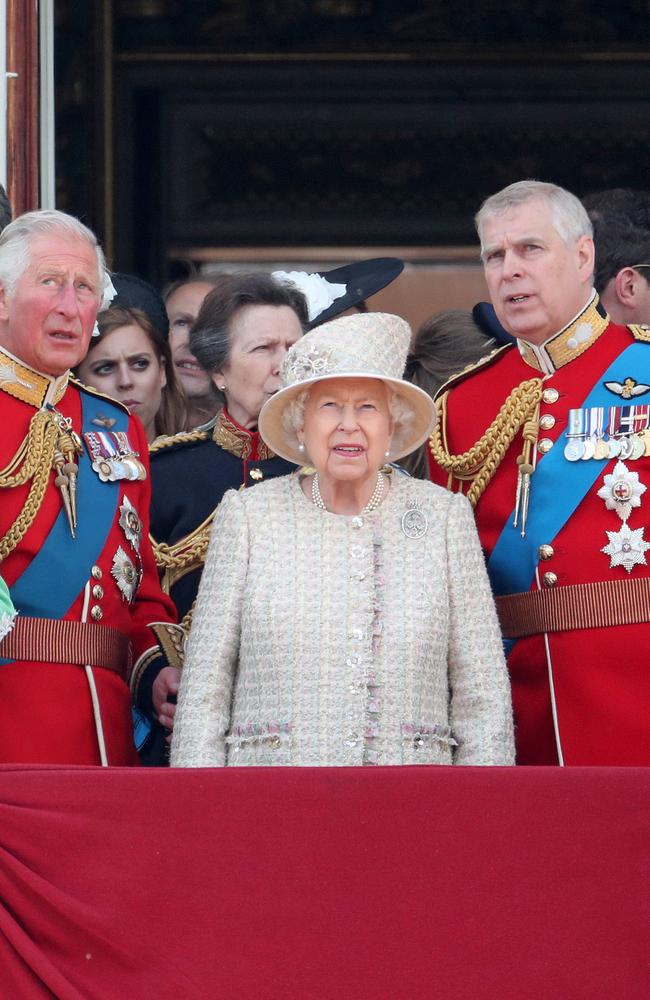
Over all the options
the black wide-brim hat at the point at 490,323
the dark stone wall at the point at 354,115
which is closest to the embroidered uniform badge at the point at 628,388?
the black wide-brim hat at the point at 490,323

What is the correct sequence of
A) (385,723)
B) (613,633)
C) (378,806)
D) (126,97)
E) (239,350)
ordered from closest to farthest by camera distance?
(378,806) < (385,723) < (613,633) < (239,350) < (126,97)

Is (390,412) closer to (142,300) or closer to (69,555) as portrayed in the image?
(69,555)

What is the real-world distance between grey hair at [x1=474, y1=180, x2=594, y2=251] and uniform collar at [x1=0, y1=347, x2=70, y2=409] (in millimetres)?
730

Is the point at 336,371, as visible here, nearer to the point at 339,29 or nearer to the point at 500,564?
the point at 500,564

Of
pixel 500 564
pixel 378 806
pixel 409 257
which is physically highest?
pixel 409 257

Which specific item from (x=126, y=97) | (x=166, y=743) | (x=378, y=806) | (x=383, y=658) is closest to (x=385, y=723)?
(x=383, y=658)

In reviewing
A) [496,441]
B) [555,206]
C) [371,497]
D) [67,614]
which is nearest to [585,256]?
[555,206]

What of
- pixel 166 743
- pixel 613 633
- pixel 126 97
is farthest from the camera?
pixel 126 97

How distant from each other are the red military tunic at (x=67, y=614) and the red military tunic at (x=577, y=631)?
0.55m

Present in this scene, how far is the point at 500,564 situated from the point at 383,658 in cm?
50

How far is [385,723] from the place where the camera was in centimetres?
308

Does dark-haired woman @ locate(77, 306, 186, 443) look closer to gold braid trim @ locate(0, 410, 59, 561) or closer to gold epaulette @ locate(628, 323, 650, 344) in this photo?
gold braid trim @ locate(0, 410, 59, 561)

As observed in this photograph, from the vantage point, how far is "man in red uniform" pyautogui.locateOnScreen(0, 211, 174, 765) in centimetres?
341

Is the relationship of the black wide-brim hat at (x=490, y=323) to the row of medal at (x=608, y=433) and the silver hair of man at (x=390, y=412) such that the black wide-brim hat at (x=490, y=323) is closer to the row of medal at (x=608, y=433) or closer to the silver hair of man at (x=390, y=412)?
the row of medal at (x=608, y=433)
